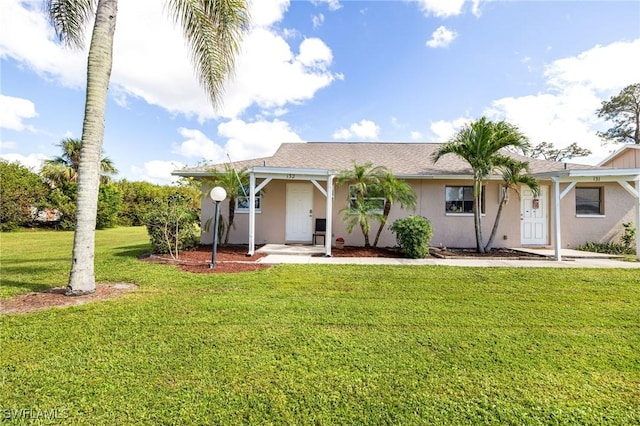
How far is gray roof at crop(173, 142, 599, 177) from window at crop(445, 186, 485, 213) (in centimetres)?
82

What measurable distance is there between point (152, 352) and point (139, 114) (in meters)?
16.6

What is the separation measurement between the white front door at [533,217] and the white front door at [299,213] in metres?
8.38

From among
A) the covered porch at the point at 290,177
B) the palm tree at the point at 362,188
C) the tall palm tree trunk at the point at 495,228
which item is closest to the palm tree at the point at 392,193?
the palm tree at the point at 362,188

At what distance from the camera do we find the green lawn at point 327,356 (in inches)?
91.4

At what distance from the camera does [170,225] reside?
891 centimetres

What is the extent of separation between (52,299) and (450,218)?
11729 millimetres

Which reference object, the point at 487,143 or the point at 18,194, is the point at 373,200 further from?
the point at 18,194

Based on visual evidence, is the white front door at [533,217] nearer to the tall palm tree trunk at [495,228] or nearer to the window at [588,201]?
the window at [588,201]

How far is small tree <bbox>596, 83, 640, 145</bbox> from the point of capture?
2369cm

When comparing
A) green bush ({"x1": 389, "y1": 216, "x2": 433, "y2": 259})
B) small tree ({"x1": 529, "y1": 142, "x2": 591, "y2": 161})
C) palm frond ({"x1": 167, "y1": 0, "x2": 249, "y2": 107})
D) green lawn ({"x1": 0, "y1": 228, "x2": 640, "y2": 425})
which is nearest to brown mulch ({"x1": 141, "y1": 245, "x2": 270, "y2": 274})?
green lawn ({"x1": 0, "y1": 228, "x2": 640, "y2": 425})

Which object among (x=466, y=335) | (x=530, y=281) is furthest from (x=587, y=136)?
(x=466, y=335)

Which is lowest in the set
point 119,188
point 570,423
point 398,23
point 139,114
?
point 570,423

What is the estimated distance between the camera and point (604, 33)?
1004 cm

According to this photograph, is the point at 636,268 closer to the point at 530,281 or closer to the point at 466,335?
the point at 530,281
